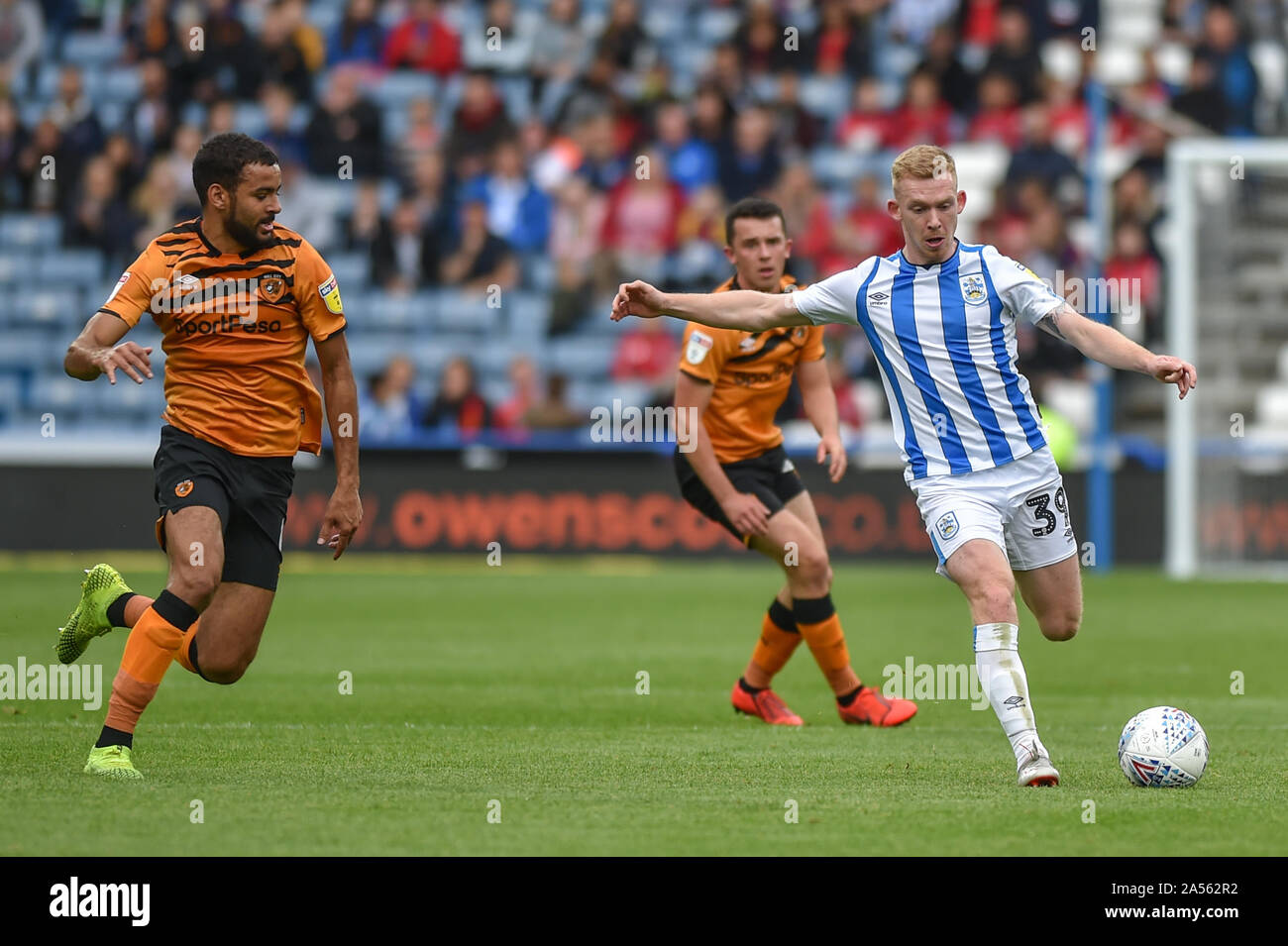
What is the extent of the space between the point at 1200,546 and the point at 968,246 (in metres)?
12.5

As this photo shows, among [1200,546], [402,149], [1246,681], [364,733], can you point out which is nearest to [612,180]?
[402,149]

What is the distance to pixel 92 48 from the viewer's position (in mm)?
23312

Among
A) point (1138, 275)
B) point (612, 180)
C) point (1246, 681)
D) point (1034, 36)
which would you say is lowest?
point (1246, 681)

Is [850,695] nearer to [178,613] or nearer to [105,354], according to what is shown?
[178,613]

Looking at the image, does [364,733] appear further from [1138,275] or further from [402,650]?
[1138,275]

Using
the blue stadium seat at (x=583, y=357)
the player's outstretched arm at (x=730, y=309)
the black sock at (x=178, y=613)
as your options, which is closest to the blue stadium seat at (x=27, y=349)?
the blue stadium seat at (x=583, y=357)

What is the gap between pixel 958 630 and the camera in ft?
45.0

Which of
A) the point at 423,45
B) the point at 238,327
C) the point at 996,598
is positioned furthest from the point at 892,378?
the point at 423,45

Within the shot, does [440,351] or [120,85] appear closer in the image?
[440,351]

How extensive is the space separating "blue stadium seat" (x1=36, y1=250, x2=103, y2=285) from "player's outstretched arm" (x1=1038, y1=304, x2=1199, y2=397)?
1634 cm

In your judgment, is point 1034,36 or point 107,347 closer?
point 107,347

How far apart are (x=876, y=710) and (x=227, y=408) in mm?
3464

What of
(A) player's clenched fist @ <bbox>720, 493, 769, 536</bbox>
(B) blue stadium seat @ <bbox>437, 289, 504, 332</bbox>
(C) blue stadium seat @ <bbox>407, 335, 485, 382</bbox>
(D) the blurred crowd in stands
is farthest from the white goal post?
(A) player's clenched fist @ <bbox>720, 493, 769, 536</bbox>

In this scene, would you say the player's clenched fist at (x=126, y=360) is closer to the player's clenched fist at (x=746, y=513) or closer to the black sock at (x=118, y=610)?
the black sock at (x=118, y=610)
